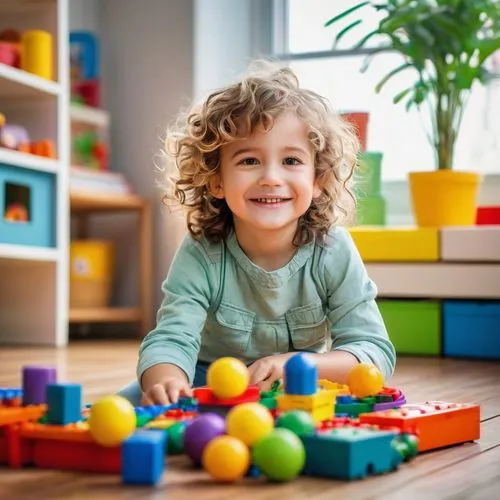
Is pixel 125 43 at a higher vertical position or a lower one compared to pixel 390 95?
higher

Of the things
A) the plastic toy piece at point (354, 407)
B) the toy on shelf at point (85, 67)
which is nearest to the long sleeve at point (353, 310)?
the plastic toy piece at point (354, 407)

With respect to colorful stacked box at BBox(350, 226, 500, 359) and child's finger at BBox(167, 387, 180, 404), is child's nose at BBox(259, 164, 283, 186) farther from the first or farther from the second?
colorful stacked box at BBox(350, 226, 500, 359)

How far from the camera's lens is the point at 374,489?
755mm

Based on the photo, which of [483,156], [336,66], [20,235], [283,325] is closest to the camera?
[283,325]

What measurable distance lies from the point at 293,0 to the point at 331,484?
9.16 ft

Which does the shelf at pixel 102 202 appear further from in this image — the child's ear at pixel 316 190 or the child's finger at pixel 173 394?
the child's finger at pixel 173 394

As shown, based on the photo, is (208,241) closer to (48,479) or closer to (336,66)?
(48,479)

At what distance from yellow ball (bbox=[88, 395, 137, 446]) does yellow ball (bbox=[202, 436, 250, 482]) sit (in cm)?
7

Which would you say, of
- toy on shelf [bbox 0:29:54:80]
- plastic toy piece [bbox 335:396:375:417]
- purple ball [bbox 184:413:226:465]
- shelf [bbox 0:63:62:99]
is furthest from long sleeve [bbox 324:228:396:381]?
toy on shelf [bbox 0:29:54:80]

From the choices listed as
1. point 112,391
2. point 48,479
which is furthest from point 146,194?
point 48,479

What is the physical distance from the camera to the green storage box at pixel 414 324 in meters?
2.42

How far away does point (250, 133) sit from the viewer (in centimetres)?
126

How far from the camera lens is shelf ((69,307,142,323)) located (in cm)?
297

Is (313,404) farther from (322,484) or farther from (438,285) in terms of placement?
(438,285)
